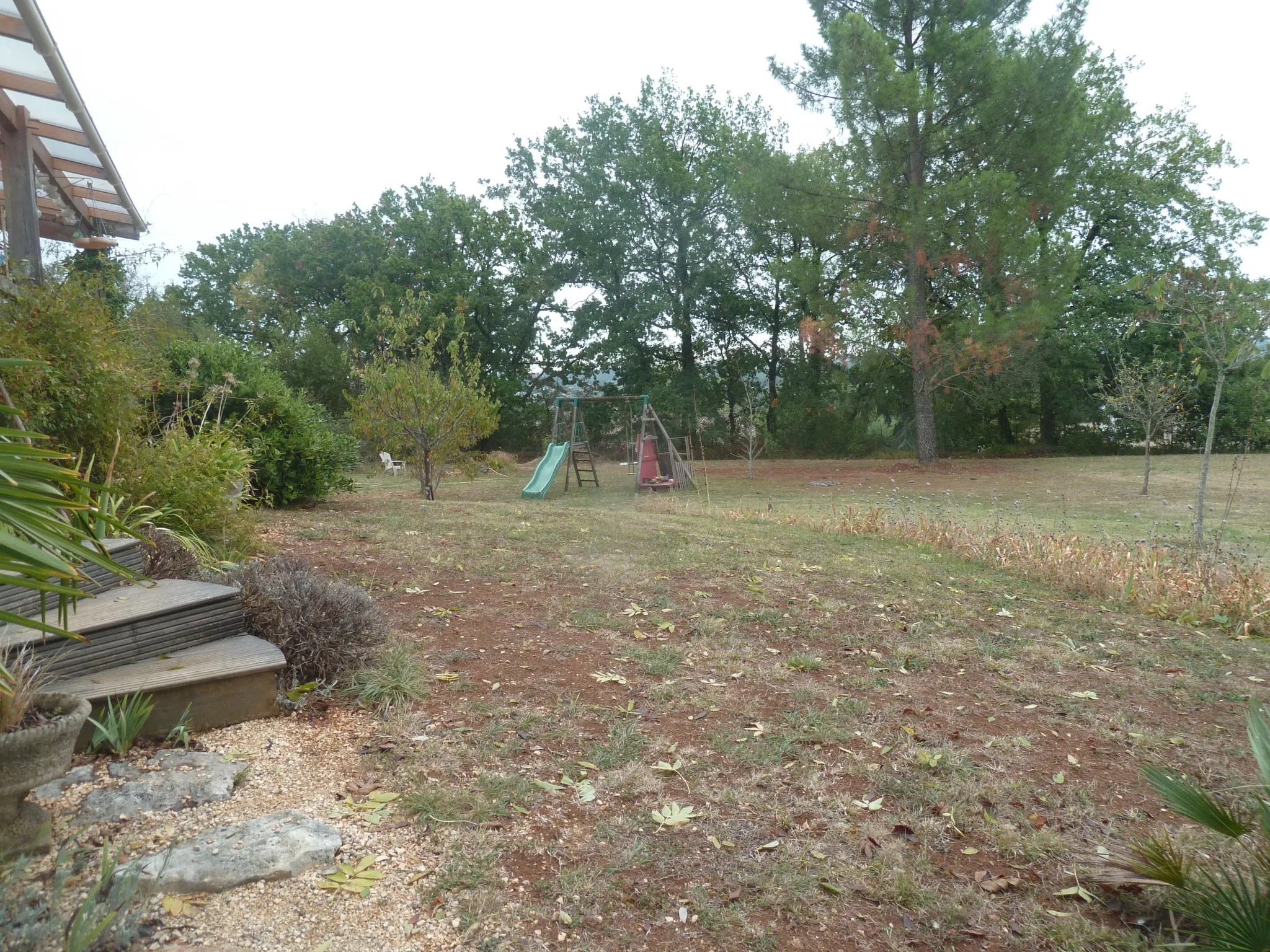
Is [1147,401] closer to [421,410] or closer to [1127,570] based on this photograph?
[1127,570]

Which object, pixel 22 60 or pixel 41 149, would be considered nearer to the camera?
pixel 22 60

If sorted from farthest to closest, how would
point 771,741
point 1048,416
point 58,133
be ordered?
point 1048,416 < point 58,133 < point 771,741

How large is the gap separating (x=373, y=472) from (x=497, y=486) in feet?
16.1

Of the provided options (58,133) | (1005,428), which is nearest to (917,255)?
(1005,428)

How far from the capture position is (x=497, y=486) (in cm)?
1505

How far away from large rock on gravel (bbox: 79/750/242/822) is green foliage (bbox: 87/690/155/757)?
8 centimetres

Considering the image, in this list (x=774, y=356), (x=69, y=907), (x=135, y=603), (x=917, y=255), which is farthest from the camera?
(x=774, y=356)

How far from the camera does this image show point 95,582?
243cm

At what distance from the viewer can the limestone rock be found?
1985 millimetres

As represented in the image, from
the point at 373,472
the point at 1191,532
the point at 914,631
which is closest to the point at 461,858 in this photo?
the point at 914,631

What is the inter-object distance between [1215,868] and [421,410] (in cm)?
992

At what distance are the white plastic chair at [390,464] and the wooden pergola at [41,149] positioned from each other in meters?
A: 11.9

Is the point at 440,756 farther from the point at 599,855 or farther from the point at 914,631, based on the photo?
the point at 914,631

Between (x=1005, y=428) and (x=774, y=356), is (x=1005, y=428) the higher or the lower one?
the lower one
